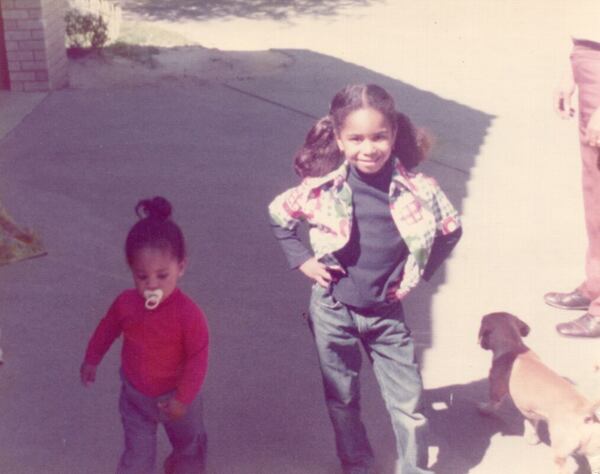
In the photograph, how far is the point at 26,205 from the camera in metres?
5.89

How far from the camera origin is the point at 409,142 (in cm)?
326

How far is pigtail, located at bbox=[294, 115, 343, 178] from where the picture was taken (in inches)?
128

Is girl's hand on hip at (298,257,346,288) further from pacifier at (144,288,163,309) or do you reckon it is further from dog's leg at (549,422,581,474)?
dog's leg at (549,422,581,474)

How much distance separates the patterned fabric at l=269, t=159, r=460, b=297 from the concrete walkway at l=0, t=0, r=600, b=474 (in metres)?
0.93

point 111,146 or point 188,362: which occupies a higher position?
point 188,362

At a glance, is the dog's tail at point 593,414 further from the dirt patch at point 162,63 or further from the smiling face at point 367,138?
the dirt patch at point 162,63

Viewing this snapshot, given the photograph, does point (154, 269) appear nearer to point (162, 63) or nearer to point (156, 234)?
point (156, 234)

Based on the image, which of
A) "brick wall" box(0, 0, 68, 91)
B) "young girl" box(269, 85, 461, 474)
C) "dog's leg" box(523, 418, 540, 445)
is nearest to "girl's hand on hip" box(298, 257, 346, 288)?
"young girl" box(269, 85, 461, 474)

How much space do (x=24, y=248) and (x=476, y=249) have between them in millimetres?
2571

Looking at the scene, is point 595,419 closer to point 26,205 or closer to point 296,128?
point 26,205

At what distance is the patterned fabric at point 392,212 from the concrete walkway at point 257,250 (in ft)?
3.05

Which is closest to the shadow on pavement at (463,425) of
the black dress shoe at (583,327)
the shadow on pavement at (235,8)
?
the black dress shoe at (583,327)

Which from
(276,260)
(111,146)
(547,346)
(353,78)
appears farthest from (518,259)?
(353,78)

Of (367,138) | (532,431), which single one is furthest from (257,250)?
(367,138)
